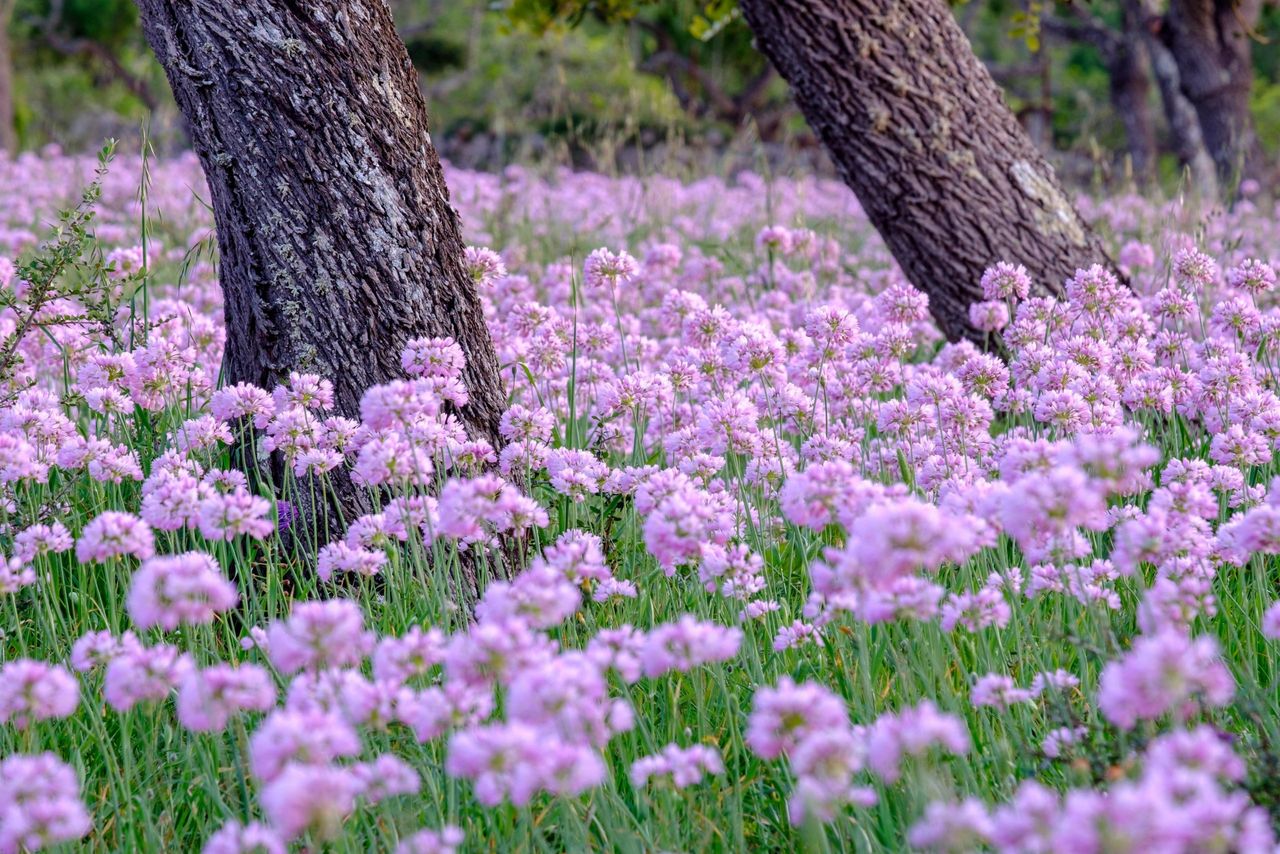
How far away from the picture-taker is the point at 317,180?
11.0 ft

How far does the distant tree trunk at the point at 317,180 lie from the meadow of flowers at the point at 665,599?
0.27 m

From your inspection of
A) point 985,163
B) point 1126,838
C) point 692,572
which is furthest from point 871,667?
point 985,163

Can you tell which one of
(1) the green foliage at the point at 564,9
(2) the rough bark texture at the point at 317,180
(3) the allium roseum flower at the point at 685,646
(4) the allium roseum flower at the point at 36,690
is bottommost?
(4) the allium roseum flower at the point at 36,690

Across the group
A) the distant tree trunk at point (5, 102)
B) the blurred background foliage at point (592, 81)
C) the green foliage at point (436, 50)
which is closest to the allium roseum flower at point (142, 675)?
the blurred background foliage at point (592, 81)

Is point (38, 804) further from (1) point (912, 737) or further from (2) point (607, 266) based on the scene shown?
(2) point (607, 266)

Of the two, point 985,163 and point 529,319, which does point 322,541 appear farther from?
point 985,163

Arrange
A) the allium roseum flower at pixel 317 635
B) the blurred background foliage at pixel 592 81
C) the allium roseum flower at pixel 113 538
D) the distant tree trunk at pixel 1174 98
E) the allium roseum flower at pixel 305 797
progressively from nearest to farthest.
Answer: the allium roseum flower at pixel 305 797 < the allium roseum flower at pixel 317 635 < the allium roseum flower at pixel 113 538 < the distant tree trunk at pixel 1174 98 < the blurred background foliage at pixel 592 81

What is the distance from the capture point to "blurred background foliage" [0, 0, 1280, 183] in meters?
16.8

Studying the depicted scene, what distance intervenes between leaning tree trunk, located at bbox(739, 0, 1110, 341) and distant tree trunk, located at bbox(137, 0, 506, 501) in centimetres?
207

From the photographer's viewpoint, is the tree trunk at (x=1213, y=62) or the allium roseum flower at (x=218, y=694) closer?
the allium roseum flower at (x=218, y=694)

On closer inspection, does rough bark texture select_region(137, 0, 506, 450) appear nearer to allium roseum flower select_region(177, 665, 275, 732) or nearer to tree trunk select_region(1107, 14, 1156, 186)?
allium roseum flower select_region(177, 665, 275, 732)

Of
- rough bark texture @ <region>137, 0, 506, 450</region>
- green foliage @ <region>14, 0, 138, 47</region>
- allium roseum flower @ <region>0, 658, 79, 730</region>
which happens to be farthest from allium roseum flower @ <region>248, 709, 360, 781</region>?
green foliage @ <region>14, 0, 138, 47</region>

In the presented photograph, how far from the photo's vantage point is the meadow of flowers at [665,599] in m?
1.53

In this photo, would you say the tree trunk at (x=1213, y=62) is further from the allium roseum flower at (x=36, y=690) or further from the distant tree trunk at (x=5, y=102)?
the distant tree trunk at (x=5, y=102)
